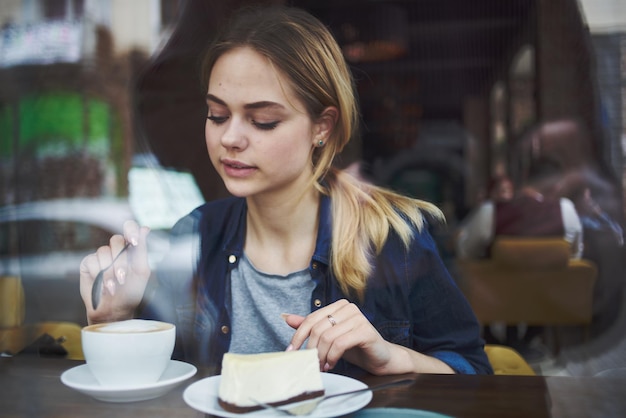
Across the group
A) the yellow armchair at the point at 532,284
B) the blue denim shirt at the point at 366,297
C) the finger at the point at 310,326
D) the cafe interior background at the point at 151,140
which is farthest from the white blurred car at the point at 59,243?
the yellow armchair at the point at 532,284

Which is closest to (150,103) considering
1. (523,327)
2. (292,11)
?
(292,11)

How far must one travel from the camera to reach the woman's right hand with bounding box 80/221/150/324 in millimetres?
1249

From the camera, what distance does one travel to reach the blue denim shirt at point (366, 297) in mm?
1252

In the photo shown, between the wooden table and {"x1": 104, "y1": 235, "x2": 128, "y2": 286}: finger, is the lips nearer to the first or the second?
{"x1": 104, "y1": 235, "x2": 128, "y2": 286}: finger

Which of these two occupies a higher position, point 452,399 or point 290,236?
point 290,236

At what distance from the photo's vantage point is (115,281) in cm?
126

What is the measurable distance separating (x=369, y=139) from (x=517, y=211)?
4.05 ft

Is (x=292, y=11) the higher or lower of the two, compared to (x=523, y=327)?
higher

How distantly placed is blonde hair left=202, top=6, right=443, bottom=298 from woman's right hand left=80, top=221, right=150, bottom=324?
410 millimetres

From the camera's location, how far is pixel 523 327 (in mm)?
2551

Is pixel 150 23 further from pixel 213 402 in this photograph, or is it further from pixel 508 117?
pixel 508 117

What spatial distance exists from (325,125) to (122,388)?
643 mm

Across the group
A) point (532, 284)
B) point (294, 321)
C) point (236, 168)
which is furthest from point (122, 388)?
point (532, 284)

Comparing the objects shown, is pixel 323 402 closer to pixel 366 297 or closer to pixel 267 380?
pixel 267 380
